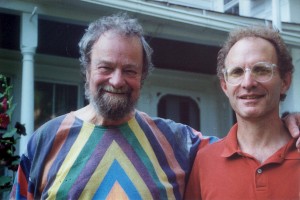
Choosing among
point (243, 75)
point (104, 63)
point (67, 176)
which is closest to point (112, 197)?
point (67, 176)

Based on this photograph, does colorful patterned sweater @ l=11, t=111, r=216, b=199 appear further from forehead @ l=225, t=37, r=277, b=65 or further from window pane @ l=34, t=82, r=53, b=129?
window pane @ l=34, t=82, r=53, b=129

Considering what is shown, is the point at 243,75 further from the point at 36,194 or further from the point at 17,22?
the point at 17,22

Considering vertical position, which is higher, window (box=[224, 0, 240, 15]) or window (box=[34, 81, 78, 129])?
window (box=[224, 0, 240, 15])

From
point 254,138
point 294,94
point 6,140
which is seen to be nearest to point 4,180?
point 6,140

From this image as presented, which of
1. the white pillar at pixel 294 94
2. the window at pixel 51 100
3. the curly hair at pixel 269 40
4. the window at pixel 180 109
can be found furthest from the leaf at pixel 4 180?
the white pillar at pixel 294 94

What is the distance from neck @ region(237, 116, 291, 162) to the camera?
2594 millimetres

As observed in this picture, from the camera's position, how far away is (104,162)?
271 centimetres

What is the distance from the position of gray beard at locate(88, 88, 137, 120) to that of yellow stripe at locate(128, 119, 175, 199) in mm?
115

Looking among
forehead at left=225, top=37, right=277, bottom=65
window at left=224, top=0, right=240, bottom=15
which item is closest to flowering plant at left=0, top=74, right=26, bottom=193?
forehead at left=225, top=37, right=277, bottom=65

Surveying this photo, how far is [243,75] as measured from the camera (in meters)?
2.58

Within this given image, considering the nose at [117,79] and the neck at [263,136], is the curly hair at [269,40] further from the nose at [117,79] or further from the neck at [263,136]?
the nose at [117,79]

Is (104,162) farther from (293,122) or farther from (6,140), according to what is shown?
(6,140)

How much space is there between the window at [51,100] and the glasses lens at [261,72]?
5.23 meters

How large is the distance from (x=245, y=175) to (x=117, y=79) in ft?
2.71
